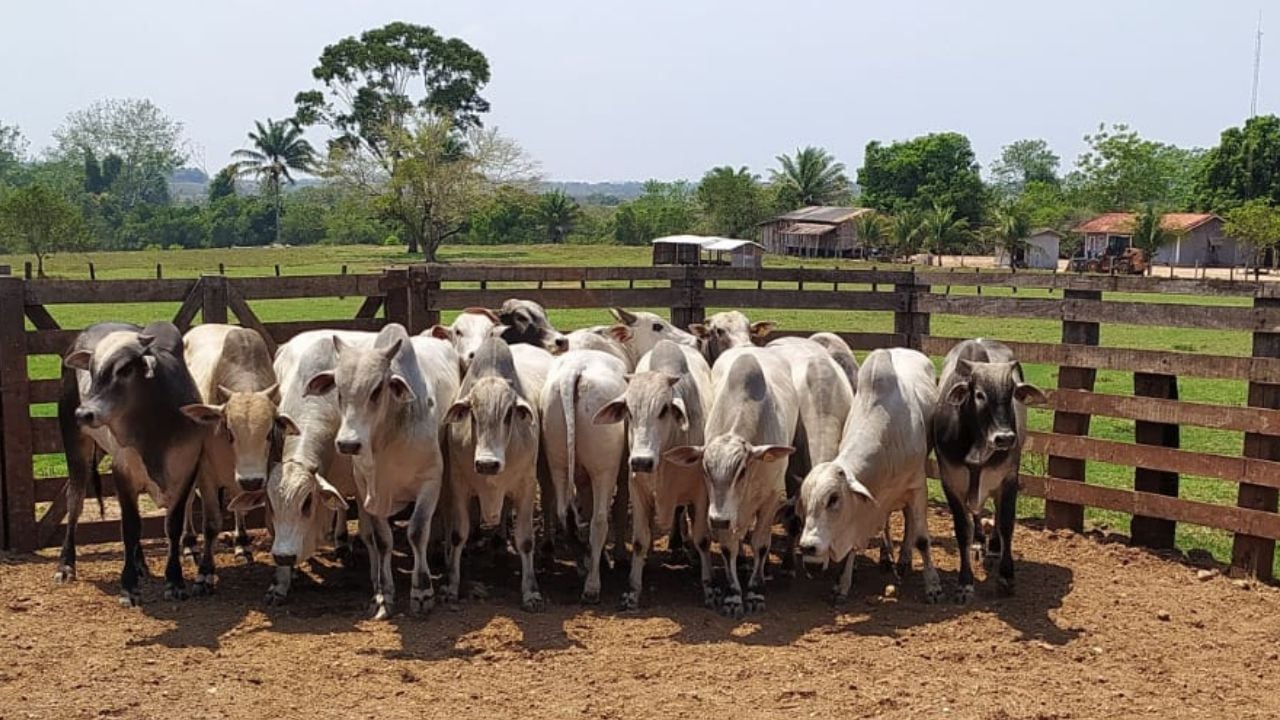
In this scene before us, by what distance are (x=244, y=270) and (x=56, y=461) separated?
42.9 m

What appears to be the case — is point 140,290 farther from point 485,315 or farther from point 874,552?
point 874,552

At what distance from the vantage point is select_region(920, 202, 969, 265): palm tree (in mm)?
77125

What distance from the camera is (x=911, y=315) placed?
11594mm

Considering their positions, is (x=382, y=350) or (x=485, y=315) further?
(x=485, y=315)

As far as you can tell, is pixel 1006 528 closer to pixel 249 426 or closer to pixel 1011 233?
pixel 249 426

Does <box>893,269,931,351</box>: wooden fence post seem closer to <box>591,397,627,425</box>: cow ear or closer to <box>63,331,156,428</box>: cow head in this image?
<box>591,397,627,425</box>: cow ear

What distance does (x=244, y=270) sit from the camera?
53.9m

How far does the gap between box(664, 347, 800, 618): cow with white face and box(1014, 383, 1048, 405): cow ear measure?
64.0 inches

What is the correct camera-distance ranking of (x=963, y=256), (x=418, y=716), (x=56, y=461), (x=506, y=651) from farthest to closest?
(x=963, y=256)
(x=56, y=461)
(x=506, y=651)
(x=418, y=716)

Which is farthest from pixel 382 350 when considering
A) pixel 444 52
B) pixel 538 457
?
pixel 444 52

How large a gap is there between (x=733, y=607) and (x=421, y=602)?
2.06 m

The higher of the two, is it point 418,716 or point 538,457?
point 538,457

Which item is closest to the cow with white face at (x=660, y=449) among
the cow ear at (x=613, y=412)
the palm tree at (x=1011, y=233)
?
the cow ear at (x=613, y=412)

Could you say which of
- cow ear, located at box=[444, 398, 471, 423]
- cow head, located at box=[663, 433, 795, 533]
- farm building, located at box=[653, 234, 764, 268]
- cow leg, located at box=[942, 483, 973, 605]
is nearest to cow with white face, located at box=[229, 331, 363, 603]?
cow ear, located at box=[444, 398, 471, 423]
